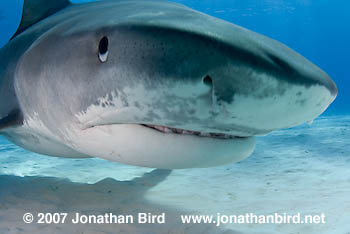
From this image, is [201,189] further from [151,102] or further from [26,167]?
[26,167]

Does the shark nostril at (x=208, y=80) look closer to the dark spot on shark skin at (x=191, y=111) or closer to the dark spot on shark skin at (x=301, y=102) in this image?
the dark spot on shark skin at (x=191, y=111)

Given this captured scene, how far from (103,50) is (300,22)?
4822 inches

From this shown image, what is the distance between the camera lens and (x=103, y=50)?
1639mm

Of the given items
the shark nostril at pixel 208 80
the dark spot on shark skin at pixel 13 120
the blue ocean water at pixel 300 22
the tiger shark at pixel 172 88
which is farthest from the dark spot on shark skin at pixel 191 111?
the blue ocean water at pixel 300 22

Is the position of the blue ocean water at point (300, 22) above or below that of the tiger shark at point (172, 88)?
above

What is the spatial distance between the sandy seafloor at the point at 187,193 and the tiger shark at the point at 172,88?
2.92ft

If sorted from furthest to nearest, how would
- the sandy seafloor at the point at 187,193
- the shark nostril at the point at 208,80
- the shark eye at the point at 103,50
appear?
1. the sandy seafloor at the point at 187,193
2. the shark eye at the point at 103,50
3. the shark nostril at the point at 208,80

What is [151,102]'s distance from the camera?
4.66 ft

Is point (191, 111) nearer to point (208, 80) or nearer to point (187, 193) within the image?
point (208, 80)

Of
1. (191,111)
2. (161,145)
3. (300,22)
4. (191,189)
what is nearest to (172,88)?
(191,111)

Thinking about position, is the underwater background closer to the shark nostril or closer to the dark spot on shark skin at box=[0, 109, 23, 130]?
the dark spot on shark skin at box=[0, 109, 23, 130]

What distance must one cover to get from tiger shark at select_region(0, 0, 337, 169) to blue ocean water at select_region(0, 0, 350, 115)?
56037 millimetres

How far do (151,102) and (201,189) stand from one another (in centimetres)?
259

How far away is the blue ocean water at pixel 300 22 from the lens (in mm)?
61250
